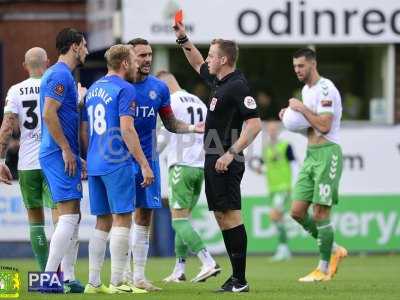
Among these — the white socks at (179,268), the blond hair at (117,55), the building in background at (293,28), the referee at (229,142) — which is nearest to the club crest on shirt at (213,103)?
the referee at (229,142)

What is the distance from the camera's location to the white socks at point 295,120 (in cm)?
1500

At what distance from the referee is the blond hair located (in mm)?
970

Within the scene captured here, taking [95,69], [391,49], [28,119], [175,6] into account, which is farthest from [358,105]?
[28,119]

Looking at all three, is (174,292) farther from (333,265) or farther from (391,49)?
(391,49)

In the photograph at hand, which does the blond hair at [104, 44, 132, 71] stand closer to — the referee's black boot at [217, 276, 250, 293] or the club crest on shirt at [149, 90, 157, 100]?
the club crest on shirt at [149, 90, 157, 100]

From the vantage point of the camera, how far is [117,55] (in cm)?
1210

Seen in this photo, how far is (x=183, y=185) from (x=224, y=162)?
371 cm

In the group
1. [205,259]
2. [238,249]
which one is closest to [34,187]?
[238,249]

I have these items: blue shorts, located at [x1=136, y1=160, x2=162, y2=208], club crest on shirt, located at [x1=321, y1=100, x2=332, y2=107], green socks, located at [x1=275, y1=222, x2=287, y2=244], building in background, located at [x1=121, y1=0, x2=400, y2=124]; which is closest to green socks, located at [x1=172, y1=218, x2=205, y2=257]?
club crest on shirt, located at [x1=321, y1=100, x2=332, y2=107]

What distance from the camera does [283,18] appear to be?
2344 centimetres

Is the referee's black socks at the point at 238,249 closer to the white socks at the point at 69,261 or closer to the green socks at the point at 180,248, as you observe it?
the white socks at the point at 69,261

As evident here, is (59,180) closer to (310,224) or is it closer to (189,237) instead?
(189,237)

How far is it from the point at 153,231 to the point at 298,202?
7225 mm

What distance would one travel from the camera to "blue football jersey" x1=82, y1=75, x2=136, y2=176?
39.1 ft
